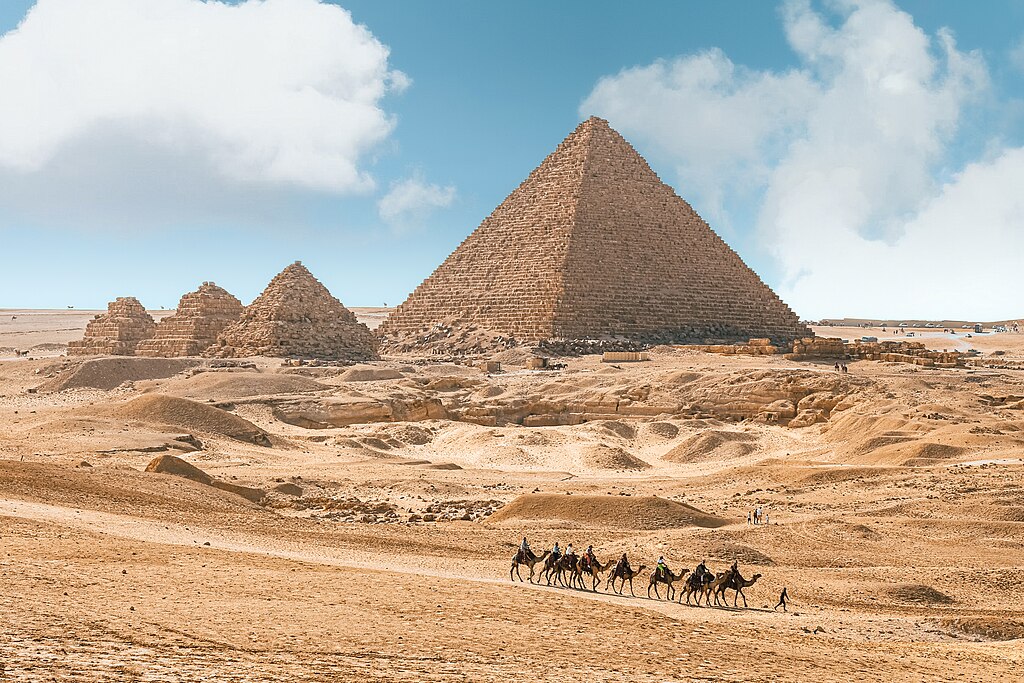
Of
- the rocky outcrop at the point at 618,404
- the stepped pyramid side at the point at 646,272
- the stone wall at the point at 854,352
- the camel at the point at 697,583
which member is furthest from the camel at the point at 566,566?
the stepped pyramid side at the point at 646,272

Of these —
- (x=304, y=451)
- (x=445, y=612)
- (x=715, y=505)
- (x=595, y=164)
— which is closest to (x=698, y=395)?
(x=304, y=451)

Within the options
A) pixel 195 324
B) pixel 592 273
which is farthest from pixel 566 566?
pixel 592 273

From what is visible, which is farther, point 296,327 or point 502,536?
point 296,327

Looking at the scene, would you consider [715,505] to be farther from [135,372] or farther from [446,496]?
[135,372]

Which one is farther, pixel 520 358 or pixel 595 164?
pixel 595 164

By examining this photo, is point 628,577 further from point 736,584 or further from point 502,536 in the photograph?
point 502,536

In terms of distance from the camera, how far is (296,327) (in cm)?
3938

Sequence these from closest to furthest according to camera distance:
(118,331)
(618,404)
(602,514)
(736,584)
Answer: (736,584) → (602,514) → (618,404) → (118,331)

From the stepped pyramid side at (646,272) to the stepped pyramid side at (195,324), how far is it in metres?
13.3

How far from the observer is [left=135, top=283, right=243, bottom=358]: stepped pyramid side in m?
41.3

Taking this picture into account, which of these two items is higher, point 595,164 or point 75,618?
point 595,164

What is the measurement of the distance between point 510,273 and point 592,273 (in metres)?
4.15

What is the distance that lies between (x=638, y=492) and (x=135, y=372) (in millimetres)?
22094

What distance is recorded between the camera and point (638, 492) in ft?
57.2
